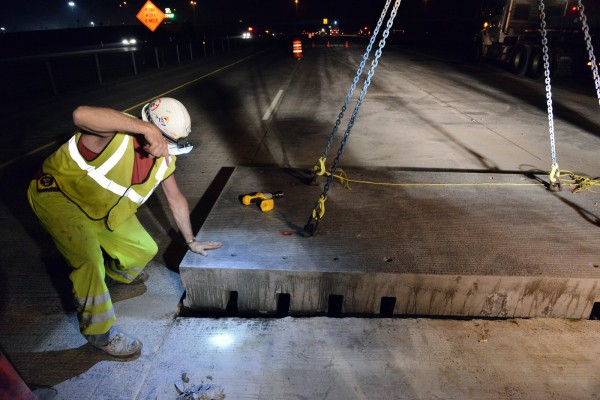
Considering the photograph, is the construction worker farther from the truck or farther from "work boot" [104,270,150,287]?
the truck

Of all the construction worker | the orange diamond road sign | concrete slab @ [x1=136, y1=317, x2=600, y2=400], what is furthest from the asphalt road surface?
the orange diamond road sign

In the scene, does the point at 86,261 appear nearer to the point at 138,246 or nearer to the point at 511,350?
the point at 138,246

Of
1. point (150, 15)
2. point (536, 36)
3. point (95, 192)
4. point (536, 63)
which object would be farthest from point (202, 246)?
point (150, 15)

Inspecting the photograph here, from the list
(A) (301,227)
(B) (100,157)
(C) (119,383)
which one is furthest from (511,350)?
(B) (100,157)

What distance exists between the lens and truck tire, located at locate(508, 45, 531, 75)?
15637mm

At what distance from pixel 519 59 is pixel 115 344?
60.4 ft

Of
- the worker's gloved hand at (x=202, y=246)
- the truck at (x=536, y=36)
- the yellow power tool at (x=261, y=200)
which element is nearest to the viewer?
the worker's gloved hand at (x=202, y=246)

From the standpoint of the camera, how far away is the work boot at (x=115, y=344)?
2410 millimetres

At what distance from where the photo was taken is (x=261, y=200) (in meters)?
3.80

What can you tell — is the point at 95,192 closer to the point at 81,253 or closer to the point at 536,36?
the point at 81,253

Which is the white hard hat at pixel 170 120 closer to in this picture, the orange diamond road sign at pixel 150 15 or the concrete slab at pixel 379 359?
the concrete slab at pixel 379 359

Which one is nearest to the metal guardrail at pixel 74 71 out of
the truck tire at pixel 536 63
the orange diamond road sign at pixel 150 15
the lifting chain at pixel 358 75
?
the orange diamond road sign at pixel 150 15

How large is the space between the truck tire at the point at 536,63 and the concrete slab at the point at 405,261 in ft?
46.1

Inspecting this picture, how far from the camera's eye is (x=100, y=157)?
7.80 feet
